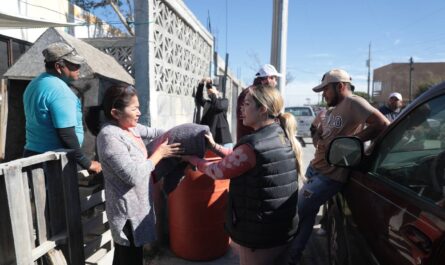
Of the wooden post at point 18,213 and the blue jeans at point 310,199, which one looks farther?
the blue jeans at point 310,199

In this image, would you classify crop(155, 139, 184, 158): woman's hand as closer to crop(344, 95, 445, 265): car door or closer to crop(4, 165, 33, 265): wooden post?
crop(4, 165, 33, 265): wooden post

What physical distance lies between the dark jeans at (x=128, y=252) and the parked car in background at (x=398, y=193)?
138 centimetres

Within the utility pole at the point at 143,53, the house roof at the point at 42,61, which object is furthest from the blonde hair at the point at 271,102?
the utility pole at the point at 143,53

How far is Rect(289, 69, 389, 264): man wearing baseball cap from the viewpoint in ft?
8.98

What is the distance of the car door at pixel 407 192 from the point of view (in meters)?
1.36

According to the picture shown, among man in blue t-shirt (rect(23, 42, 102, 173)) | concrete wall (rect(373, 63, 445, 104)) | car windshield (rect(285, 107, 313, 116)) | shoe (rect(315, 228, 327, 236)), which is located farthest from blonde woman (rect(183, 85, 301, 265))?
concrete wall (rect(373, 63, 445, 104))

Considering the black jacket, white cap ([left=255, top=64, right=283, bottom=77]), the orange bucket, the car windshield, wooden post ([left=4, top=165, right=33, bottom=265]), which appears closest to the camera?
wooden post ([left=4, top=165, right=33, bottom=265])

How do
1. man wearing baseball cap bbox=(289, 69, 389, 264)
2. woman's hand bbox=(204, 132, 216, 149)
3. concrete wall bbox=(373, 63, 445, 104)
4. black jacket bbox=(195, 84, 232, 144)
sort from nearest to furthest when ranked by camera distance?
woman's hand bbox=(204, 132, 216, 149) < man wearing baseball cap bbox=(289, 69, 389, 264) < black jacket bbox=(195, 84, 232, 144) < concrete wall bbox=(373, 63, 445, 104)

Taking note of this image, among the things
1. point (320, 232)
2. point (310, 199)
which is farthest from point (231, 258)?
point (320, 232)

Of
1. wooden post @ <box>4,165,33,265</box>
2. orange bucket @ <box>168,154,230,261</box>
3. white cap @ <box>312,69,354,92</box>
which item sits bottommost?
orange bucket @ <box>168,154,230,261</box>

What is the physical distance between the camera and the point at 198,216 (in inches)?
131

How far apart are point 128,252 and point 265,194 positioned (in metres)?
1.02

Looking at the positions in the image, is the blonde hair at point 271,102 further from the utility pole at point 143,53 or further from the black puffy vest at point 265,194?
the utility pole at point 143,53

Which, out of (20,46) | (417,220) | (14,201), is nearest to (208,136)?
(14,201)
